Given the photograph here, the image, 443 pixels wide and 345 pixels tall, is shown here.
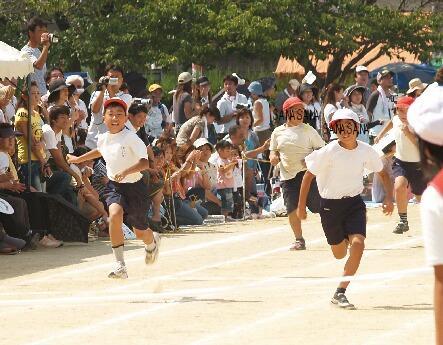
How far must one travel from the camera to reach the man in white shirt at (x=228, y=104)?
2252 centimetres

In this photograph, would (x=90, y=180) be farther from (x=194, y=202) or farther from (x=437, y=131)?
(x=437, y=131)

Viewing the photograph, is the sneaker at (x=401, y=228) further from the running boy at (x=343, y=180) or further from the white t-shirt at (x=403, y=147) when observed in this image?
the running boy at (x=343, y=180)

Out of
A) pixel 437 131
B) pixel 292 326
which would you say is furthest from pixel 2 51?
pixel 437 131

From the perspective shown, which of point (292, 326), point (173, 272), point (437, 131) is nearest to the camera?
point (437, 131)

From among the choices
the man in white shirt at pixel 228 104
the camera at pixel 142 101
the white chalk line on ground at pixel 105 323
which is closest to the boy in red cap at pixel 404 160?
the camera at pixel 142 101

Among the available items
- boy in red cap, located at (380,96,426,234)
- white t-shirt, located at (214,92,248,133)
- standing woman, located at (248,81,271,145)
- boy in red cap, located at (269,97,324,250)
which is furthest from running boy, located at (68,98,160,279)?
standing woman, located at (248,81,271,145)

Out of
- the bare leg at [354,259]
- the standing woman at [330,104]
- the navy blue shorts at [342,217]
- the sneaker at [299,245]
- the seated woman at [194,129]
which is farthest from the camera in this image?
the standing woman at [330,104]

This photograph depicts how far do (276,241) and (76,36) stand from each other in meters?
16.9

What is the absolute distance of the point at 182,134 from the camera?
20906 millimetres

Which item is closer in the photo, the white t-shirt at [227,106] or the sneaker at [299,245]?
the sneaker at [299,245]

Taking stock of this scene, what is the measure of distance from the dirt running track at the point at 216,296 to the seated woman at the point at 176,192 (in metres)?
1.82

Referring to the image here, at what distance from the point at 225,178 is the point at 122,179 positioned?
7450 millimetres

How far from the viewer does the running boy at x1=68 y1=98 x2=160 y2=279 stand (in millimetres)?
12672

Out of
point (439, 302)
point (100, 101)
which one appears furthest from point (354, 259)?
point (100, 101)
